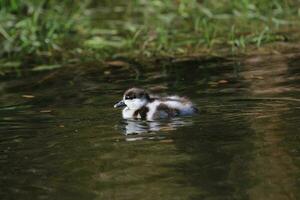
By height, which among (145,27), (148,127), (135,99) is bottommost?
(148,127)

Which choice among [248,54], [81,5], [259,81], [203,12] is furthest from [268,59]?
[81,5]

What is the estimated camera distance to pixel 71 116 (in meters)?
8.32

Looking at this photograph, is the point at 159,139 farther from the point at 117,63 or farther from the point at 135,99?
the point at 117,63

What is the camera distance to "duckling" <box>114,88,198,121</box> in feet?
26.2

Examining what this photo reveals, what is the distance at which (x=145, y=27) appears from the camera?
1276 cm

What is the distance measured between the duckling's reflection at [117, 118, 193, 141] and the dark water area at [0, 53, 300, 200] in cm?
1

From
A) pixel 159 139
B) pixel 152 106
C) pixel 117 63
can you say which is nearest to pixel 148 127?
pixel 152 106

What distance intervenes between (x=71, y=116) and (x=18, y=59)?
12.8 feet

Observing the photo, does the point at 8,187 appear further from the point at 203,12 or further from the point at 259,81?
the point at 203,12

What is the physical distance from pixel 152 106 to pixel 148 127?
494 mm

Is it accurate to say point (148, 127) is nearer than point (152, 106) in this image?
Yes

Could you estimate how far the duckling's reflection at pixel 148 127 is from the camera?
7375 mm

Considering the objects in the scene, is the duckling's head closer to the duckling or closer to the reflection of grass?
the duckling

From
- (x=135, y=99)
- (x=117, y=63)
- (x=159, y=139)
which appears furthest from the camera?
(x=117, y=63)
